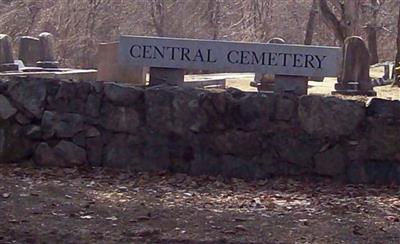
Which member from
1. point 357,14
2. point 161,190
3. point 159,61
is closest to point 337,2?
point 357,14

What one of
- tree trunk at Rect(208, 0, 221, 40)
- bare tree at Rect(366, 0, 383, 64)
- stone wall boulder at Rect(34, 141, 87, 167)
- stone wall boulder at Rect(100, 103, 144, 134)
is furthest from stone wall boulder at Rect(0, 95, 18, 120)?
tree trunk at Rect(208, 0, 221, 40)

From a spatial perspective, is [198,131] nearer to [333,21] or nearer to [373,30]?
Answer: [333,21]

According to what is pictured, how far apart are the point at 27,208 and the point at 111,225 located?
0.80 m

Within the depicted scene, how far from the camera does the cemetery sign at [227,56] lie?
8695 millimetres

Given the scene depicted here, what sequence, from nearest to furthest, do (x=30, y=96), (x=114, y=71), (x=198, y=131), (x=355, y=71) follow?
(x=198, y=131)
(x=30, y=96)
(x=114, y=71)
(x=355, y=71)

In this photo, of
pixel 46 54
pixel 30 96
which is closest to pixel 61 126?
pixel 30 96

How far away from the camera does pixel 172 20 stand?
110 feet

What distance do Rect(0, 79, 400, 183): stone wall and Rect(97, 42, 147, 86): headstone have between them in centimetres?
553

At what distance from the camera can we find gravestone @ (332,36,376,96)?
57.5ft

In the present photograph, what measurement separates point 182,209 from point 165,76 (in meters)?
2.76

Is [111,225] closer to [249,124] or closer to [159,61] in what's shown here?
[249,124]

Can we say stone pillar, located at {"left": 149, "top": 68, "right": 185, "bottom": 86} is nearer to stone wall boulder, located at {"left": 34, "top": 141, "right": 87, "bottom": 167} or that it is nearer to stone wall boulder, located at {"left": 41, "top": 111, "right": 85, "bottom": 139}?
stone wall boulder, located at {"left": 41, "top": 111, "right": 85, "bottom": 139}

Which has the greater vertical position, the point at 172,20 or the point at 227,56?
the point at 172,20

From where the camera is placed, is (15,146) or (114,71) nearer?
(15,146)
